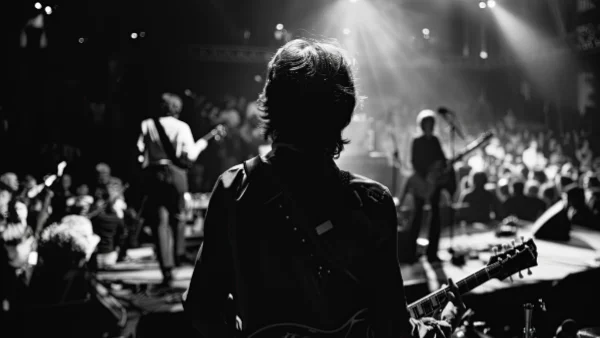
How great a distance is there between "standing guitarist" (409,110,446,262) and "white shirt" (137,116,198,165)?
8.51 feet

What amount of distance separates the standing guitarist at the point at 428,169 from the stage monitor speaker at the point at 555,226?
193cm

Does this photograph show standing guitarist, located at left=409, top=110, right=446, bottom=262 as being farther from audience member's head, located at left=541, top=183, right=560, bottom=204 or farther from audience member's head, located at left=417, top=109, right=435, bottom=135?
audience member's head, located at left=541, top=183, right=560, bottom=204

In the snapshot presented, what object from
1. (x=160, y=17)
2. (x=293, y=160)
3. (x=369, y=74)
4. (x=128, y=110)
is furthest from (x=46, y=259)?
(x=369, y=74)

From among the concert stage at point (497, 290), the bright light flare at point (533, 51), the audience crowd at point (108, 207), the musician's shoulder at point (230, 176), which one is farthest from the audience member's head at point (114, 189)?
the bright light flare at point (533, 51)

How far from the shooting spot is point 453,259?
492cm

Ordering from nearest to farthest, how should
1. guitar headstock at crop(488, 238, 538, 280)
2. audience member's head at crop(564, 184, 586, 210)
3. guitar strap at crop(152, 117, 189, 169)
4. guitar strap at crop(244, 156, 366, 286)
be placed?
guitar strap at crop(244, 156, 366, 286) → guitar headstock at crop(488, 238, 538, 280) → guitar strap at crop(152, 117, 189, 169) → audience member's head at crop(564, 184, 586, 210)

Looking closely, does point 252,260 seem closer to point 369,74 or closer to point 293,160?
point 293,160

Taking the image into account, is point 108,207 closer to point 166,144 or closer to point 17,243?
point 17,243

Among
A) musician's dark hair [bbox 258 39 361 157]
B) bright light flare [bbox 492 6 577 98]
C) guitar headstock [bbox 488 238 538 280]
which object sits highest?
bright light flare [bbox 492 6 577 98]

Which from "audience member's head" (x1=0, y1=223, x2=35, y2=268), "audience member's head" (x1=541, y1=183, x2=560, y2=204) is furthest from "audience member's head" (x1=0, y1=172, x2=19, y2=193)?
"audience member's head" (x1=541, y1=183, x2=560, y2=204)

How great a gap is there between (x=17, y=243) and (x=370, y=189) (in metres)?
4.26

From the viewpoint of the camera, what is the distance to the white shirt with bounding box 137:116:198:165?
3.91 m

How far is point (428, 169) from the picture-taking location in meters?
Answer: 5.00

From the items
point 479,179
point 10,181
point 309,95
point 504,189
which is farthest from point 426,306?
point 504,189
